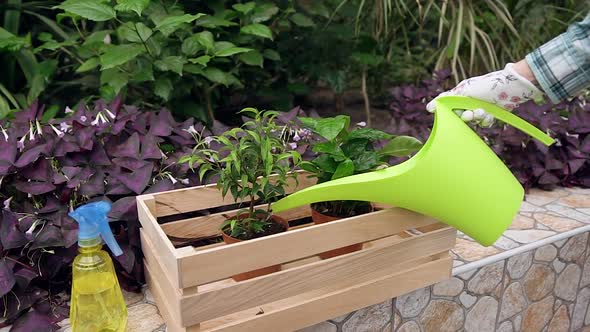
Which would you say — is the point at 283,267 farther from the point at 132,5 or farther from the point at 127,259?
the point at 132,5

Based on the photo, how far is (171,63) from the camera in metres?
1.38

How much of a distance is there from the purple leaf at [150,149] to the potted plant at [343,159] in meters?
0.34

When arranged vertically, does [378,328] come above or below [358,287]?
below

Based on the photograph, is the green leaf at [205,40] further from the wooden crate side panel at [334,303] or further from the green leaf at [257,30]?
the wooden crate side panel at [334,303]

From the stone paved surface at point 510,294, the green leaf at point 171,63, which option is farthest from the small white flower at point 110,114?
the stone paved surface at point 510,294

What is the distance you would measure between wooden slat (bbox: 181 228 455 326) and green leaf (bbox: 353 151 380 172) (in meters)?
0.16

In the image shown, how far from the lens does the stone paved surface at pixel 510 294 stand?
3.54ft

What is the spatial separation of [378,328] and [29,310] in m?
0.70

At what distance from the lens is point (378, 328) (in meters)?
1.09

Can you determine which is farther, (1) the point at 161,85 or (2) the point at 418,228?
(1) the point at 161,85

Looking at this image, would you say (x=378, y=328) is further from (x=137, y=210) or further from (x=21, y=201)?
(x=21, y=201)

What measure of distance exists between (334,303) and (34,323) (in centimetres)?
56

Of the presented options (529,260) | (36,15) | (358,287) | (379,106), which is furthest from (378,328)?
(379,106)

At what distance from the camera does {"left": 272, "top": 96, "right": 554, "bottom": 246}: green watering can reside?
0.89 metres
